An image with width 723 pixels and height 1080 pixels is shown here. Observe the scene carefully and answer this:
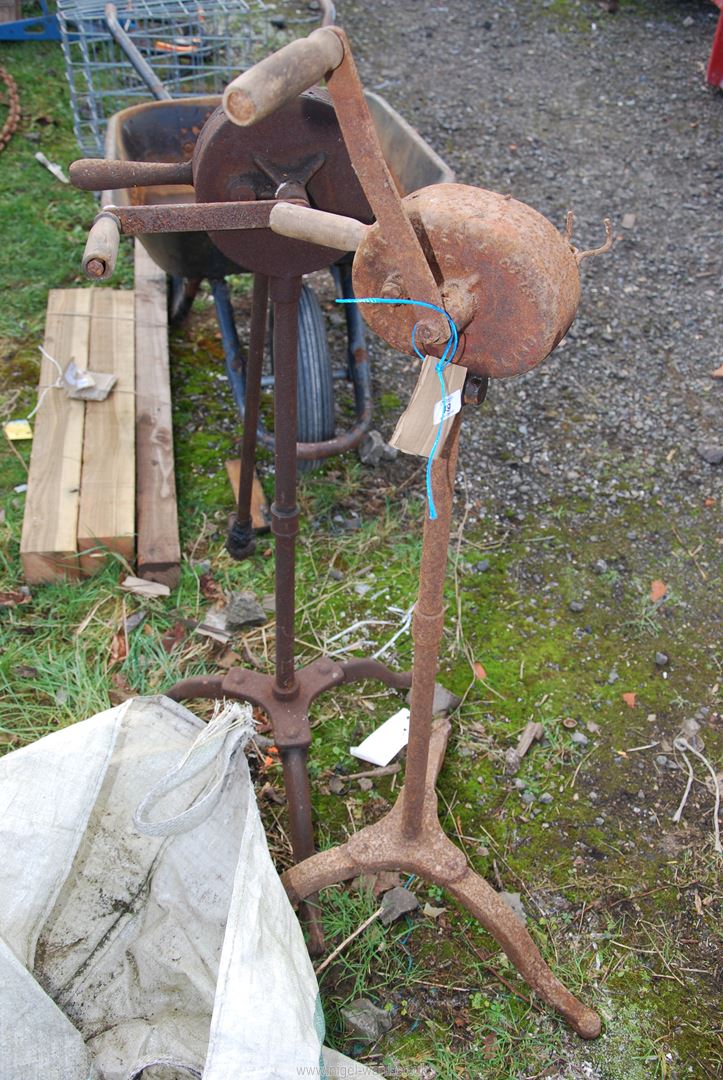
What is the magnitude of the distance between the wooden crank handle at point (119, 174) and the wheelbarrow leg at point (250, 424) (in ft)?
0.90

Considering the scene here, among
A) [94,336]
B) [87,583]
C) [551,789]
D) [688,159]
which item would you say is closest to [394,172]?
[94,336]

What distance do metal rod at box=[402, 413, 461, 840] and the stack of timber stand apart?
1.21m

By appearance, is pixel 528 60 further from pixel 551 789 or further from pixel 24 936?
pixel 24 936

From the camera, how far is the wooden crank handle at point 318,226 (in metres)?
1.22

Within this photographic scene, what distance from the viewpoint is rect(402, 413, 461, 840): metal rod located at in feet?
4.69

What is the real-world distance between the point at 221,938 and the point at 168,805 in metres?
0.29

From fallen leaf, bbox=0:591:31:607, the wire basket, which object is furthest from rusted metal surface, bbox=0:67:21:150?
fallen leaf, bbox=0:591:31:607

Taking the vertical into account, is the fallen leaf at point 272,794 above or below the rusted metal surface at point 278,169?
below

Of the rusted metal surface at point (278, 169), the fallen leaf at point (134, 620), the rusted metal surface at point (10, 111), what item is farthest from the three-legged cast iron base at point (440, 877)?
the rusted metal surface at point (10, 111)

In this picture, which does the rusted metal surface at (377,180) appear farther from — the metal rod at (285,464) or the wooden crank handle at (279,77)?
the metal rod at (285,464)

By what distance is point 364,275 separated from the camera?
1.23m

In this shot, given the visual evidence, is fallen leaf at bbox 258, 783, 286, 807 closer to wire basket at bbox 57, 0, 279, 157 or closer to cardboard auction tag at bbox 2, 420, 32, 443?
cardboard auction tag at bbox 2, 420, 32, 443

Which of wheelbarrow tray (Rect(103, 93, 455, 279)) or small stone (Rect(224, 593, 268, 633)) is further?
small stone (Rect(224, 593, 268, 633))

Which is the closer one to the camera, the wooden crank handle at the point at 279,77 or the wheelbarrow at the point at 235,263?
the wooden crank handle at the point at 279,77
